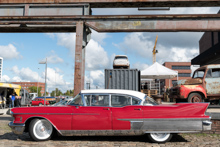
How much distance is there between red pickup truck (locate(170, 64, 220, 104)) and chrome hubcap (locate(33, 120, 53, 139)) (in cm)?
745

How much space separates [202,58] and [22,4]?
103 ft

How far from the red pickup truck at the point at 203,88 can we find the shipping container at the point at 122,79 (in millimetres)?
2303

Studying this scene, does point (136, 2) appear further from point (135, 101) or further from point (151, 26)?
point (135, 101)

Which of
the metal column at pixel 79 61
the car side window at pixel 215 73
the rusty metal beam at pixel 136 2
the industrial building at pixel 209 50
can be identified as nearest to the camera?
the metal column at pixel 79 61

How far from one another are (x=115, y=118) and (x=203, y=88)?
24.0 ft

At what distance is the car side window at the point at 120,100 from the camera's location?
215 inches

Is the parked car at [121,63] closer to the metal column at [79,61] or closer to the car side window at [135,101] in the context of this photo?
the metal column at [79,61]

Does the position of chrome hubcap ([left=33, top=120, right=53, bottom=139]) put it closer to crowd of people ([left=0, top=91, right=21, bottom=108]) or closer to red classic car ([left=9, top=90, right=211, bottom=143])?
red classic car ([left=9, top=90, right=211, bottom=143])

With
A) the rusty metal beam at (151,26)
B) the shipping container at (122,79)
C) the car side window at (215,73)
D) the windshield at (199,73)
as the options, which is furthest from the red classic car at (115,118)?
the windshield at (199,73)

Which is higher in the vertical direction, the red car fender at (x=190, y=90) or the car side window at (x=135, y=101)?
the red car fender at (x=190, y=90)

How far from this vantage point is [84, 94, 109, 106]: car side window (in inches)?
217

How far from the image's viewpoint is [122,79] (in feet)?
38.7

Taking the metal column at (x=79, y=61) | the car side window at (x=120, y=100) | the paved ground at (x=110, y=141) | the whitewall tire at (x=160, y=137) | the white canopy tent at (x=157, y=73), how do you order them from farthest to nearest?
the white canopy tent at (x=157, y=73) → the metal column at (x=79, y=61) → the car side window at (x=120, y=100) → the whitewall tire at (x=160, y=137) → the paved ground at (x=110, y=141)

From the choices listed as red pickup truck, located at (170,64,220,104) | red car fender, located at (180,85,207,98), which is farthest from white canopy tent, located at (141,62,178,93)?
red car fender, located at (180,85,207,98)
